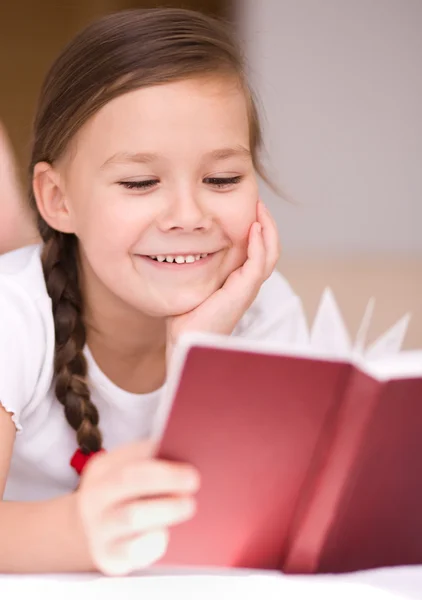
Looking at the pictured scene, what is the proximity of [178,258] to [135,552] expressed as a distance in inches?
18.6

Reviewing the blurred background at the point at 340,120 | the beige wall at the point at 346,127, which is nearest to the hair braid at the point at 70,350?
the blurred background at the point at 340,120

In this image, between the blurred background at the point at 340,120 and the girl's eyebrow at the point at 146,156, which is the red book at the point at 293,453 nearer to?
the girl's eyebrow at the point at 146,156

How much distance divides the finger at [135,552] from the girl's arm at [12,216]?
88 cm

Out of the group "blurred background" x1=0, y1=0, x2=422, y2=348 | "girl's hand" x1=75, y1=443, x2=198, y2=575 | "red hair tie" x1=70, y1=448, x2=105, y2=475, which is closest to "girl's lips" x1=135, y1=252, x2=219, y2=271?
"red hair tie" x1=70, y1=448, x2=105, y2=475

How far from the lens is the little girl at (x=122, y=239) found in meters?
1.02

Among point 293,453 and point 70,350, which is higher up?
point 293,453

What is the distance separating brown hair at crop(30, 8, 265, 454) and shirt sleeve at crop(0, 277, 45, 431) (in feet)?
0.17

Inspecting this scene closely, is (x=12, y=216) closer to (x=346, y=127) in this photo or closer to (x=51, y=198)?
(x=51, y=198)

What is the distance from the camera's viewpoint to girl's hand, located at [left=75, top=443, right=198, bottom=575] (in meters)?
0.65

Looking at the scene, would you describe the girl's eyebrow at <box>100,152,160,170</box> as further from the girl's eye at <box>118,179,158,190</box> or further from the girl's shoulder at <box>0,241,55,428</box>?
the girl's shoulder at <box>0,241,55,428</box>

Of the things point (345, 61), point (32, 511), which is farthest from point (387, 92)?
point (32, 511)

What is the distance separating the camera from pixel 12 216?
1543 mm

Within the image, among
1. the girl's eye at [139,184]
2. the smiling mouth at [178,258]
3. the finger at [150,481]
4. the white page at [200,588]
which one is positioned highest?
the girl's eye at [139,184]

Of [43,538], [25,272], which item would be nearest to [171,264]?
[25,272]
